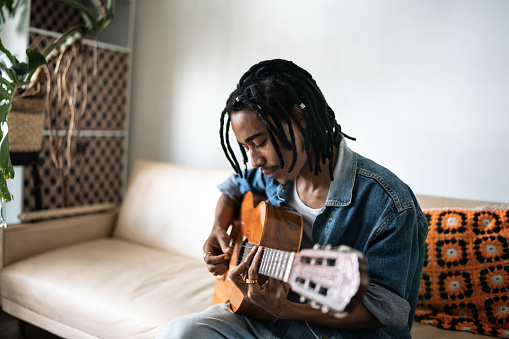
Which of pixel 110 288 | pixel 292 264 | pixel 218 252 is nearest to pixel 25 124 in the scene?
pixel 110 288

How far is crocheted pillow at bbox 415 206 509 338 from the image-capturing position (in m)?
1.39

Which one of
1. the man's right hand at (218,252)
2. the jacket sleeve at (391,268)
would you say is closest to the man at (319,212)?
the jacket sleeve at (391,268)

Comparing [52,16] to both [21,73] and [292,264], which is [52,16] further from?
[292,264]

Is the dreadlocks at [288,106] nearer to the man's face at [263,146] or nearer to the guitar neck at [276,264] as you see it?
the man's face at [263,146]

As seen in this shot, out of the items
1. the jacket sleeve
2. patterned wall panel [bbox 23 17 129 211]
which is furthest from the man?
patterned wall panel [bbox 23 17 129 211]

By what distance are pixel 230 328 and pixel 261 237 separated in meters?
0.24

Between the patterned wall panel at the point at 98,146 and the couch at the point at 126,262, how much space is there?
0.37 m

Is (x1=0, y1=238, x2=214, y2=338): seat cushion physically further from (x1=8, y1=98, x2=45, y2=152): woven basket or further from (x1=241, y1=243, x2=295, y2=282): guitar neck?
(x1=241, y1=243, x2=295, y2=282): guitar neck

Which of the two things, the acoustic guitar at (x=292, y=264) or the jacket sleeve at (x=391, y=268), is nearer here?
the acoustic guitar at (x=292, y=264)

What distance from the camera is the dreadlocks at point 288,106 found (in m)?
1.12

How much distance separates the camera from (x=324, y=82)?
2.12 metres

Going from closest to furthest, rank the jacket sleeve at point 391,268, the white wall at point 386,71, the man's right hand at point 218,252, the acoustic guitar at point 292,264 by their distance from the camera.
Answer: the acoustic guitar at point 292,264, the jacket sleeve at point 391,268, the man's right hand at point 218,252, the white wall at point 386,71

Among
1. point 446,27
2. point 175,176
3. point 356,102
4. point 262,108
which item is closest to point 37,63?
point 175,176

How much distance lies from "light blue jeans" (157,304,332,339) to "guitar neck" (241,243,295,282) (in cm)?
24
